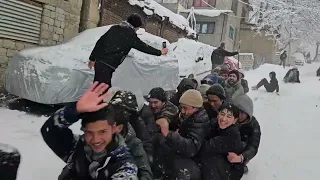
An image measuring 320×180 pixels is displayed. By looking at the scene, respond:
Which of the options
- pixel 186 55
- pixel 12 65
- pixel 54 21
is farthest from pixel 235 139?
pixel 186 55

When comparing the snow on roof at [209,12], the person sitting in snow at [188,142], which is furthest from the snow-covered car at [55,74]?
the snow on roof at [209,12]

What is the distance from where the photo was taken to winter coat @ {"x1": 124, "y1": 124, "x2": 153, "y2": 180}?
2.21 m

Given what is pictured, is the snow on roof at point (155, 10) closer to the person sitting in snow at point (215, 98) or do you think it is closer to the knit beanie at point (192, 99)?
the person sitting in snow at point (215, 98)

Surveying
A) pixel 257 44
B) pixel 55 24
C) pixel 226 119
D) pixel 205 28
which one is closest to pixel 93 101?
pixel 226 119

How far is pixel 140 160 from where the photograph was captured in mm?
2264

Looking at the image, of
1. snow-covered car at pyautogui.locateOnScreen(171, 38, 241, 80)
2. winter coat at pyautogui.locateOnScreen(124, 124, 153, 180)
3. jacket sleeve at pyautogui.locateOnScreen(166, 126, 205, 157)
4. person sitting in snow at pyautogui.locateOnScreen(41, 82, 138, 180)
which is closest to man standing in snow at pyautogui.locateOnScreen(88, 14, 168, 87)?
jacket sleeve at pyautogui.locateOnScreen(166, 126, 205, 157)

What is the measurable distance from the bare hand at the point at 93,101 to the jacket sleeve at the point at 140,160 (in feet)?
1.67

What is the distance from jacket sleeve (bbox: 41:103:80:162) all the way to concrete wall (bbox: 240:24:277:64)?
1299 inches

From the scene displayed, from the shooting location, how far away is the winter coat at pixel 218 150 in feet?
10.5

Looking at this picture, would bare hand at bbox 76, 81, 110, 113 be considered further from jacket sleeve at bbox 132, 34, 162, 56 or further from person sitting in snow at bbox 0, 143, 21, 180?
jacket sleeve at bbox 132, 34, 162, 56

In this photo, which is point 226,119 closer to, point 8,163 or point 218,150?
point 218,150

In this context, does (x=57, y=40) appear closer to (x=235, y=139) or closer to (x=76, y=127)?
(x=76, y=127)

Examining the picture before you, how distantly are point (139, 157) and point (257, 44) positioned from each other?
33685 mm

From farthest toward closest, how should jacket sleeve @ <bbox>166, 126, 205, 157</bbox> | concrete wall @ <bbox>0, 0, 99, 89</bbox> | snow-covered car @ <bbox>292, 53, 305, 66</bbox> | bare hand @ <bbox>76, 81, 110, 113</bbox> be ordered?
1. snow-covered car @ <bbox>292, 53, 305, 66</bbox>
2. concrete wall @ <bbox>0, 0, 99, 89</bbox>
3. jacket sleeve @ <bbox>166, 126, 205, 157</bbox>
4. bare hand @ <bbox>76, 81, 110, 113</bbox>
